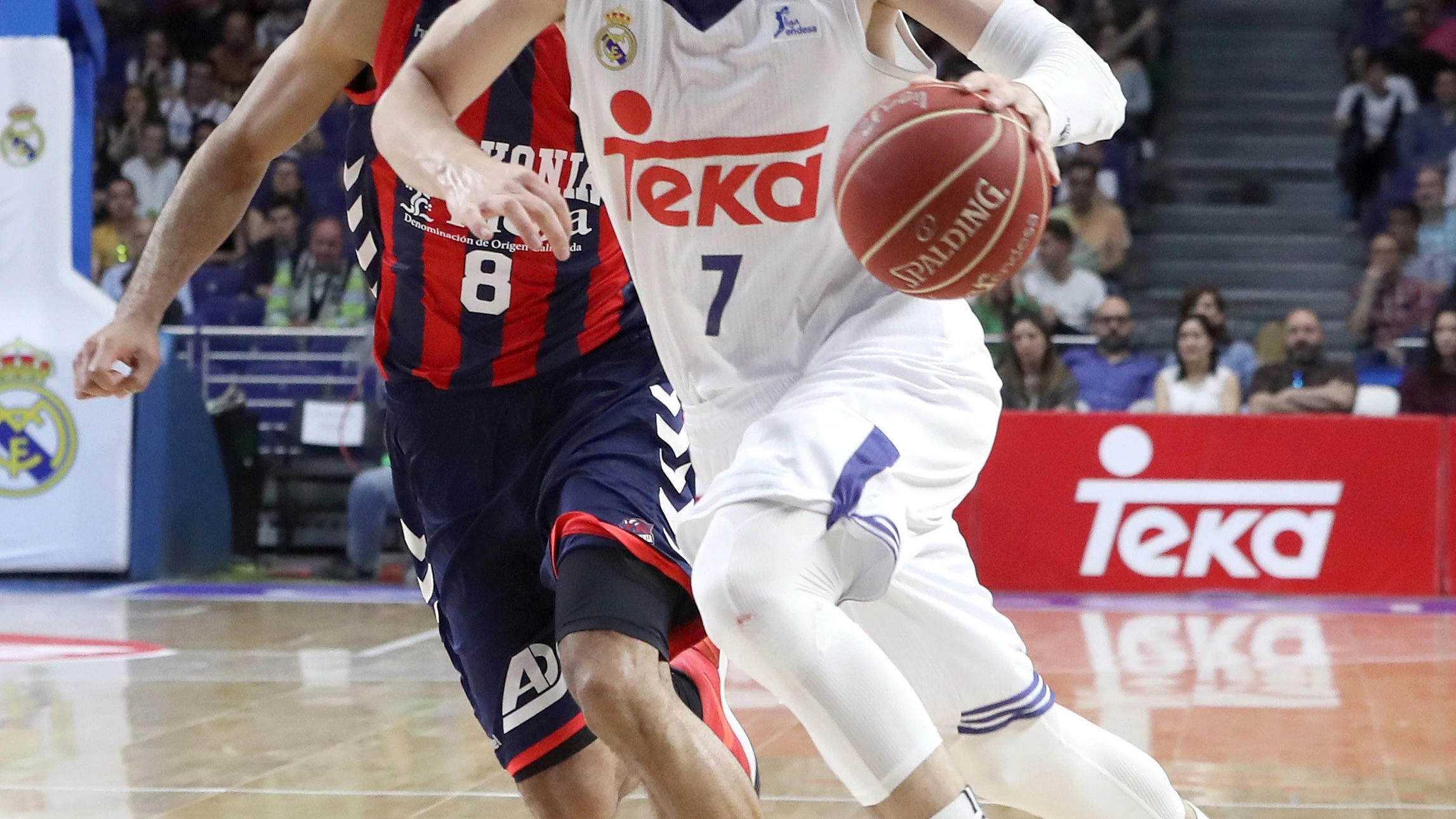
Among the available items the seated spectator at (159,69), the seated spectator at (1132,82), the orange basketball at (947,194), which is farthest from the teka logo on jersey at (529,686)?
the seated spectator at (159,69)

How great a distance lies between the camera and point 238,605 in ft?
29.1

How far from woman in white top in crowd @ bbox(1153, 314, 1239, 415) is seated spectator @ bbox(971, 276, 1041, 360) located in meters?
0.95

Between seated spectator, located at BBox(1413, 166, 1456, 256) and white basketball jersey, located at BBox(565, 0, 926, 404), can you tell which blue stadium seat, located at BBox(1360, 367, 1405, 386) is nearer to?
seated spectator, located at BBox(1413, 166, 1456, 256)

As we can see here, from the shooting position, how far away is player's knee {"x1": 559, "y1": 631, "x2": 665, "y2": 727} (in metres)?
2.78

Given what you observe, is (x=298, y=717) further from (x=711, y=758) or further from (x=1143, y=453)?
(x=1143, y=453)

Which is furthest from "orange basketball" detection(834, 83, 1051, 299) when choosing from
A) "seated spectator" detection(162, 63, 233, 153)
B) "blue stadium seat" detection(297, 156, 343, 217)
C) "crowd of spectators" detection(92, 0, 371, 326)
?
"seated spectator" detection(162, 63, 233, 153)

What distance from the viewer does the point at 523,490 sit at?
11.3ft

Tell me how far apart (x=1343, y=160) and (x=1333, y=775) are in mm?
9913

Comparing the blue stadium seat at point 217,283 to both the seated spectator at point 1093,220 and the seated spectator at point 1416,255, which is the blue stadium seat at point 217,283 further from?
the seated spectator at point 1416,255

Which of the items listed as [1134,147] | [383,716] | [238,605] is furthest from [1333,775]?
[1134,147]

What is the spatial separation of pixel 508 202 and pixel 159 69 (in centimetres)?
1346

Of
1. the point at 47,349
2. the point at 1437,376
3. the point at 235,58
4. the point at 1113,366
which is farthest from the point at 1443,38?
the point at 47,349

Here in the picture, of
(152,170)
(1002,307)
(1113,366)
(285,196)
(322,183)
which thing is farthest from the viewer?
(152,170)

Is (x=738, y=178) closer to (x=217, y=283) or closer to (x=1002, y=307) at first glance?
(x=1002, y=307)
